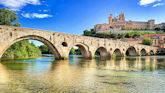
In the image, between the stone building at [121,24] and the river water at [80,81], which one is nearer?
the river water at [80,81]

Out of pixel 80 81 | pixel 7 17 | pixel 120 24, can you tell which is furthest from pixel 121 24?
pixel 80 81

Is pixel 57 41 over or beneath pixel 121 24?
beneath

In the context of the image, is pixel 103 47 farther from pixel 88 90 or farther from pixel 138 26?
pixel 138 26

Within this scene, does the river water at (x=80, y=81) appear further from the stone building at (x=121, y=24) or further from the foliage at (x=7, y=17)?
the stone building at (x=121, y=24)

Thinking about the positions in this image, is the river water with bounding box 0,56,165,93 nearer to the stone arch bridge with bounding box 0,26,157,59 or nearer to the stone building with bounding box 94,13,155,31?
the stone arch bridge with bounding box 0,26,157,59

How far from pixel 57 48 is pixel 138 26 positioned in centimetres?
12403

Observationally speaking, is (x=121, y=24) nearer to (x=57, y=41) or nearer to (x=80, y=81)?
(x=57, y=41)

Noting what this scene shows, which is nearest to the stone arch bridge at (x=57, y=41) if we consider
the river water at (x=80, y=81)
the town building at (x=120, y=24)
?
the river water at (x=80, y=81)

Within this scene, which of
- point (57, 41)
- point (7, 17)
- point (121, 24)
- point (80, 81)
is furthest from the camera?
point (121, 24)

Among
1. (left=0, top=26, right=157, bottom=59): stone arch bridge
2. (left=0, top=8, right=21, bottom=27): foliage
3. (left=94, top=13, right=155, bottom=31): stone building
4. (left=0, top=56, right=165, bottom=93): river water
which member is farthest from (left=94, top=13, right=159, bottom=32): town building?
(left=0, top=56, right=165, bottom=93): river water

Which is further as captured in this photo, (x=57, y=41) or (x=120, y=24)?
(x=120, y=24)

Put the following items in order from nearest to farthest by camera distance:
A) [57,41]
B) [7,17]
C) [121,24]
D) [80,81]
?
[80,81], [57,41], [7,17], [121,24]

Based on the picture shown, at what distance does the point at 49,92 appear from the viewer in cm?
552

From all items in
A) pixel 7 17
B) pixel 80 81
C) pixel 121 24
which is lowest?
pixel 80 81
